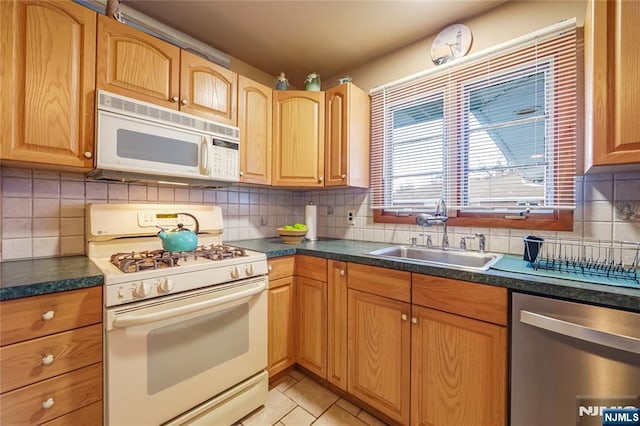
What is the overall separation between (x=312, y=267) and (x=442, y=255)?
33.8 inches

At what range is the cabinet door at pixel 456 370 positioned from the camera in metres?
1.08

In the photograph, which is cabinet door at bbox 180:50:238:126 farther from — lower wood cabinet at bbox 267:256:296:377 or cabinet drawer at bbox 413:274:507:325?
cabinet drawer at bbox 413:274:507:325

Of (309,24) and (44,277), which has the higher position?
(309,24)

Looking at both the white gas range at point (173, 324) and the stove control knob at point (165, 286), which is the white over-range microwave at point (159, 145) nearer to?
the white gas range at point (173, 324)

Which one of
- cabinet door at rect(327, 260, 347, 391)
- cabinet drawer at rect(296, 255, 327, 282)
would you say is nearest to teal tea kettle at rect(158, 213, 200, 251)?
cabinet drawer at rect(296, 255, 327, 282)

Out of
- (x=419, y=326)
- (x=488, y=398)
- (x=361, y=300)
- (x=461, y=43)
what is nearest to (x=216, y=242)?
(x=361, y=300)

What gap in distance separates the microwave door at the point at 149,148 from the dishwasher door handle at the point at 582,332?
68.1 inches

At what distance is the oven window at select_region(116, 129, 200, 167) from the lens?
4.42 ft

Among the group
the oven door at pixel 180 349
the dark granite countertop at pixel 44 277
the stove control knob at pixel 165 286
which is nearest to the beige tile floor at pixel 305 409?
the oven door at pixel 180 349

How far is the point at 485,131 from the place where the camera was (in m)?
1.68

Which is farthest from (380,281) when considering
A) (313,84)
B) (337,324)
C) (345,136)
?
(313,84)

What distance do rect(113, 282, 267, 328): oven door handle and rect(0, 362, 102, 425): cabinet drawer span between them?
8.1 inches

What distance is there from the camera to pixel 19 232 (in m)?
1.34

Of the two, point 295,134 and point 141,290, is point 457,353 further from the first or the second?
point 295,134
